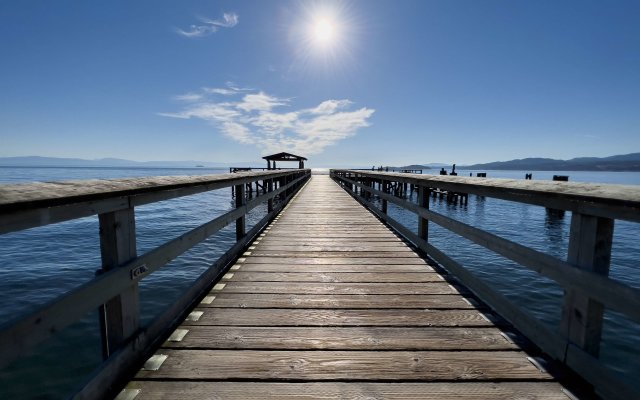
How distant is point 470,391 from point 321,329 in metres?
1.12

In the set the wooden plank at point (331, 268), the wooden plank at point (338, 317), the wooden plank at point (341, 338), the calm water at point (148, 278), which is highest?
the wooden plank at point (331, 268)

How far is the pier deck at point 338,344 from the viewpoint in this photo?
189 cm

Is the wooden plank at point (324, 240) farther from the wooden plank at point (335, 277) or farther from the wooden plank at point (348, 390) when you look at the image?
the wooden plank at point (348, 390)

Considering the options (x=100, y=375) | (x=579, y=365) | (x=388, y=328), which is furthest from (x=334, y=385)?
(x=579, y=365)

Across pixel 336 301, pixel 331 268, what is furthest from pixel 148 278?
pixel 336 301

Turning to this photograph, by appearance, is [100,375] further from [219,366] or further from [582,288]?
[582,288]

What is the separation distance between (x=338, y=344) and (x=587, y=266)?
66.2 inches

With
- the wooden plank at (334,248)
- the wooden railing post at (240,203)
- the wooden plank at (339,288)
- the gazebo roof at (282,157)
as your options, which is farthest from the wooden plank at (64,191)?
the gazebo roof at (282,157)

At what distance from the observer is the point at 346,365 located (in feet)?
6.84

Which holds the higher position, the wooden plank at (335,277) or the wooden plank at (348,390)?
the wooden plank at (335,277)

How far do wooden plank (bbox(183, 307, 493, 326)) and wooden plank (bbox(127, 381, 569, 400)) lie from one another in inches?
27.7

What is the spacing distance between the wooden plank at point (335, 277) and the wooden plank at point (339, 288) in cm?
10

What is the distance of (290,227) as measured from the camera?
670 centimetres

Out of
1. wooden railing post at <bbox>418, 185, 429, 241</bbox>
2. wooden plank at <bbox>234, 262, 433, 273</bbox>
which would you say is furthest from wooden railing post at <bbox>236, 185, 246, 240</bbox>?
wooden railing post at <bbox>418, 185, 429, 241</bbox>
